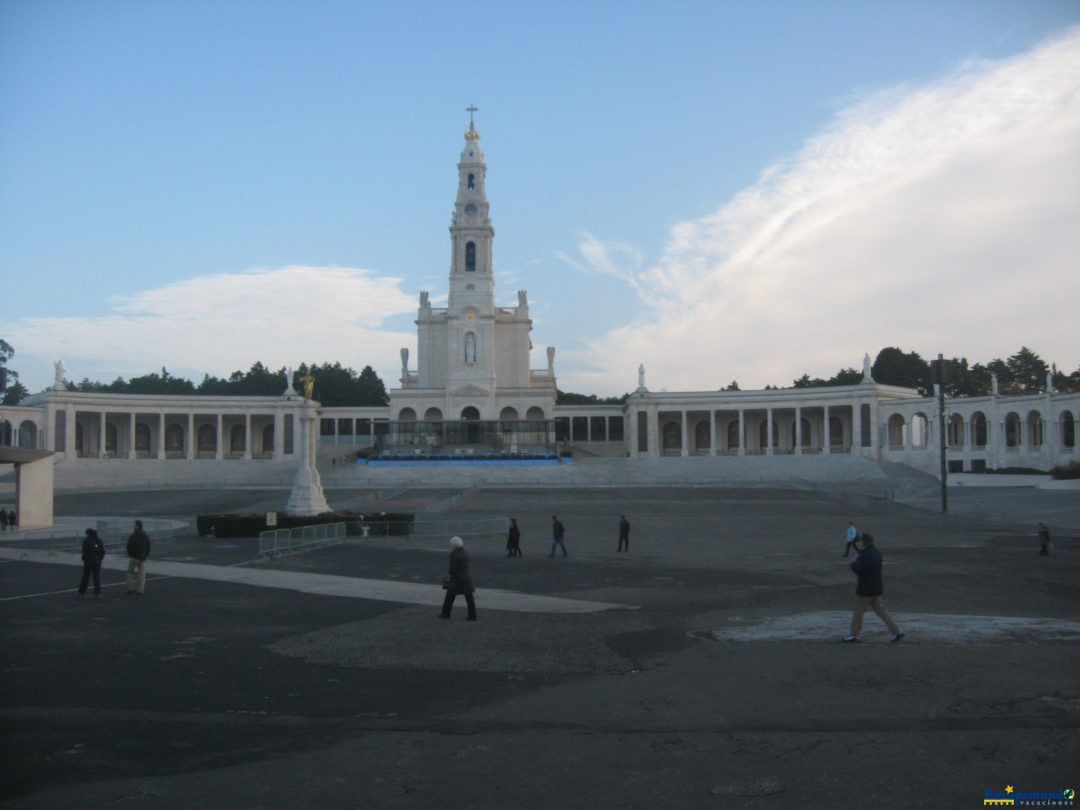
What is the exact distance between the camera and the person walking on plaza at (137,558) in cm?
1950

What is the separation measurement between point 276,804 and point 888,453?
85291 millimetres

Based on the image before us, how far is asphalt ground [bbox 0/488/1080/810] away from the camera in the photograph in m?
7.79

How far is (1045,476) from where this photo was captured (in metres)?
62.5

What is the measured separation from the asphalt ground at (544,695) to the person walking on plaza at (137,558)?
441 mm

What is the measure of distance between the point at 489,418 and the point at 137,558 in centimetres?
8400

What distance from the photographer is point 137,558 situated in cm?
1962

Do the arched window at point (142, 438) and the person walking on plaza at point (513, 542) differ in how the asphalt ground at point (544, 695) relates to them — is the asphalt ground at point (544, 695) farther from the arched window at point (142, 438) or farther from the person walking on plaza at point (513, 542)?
the arched window at point (142, 438)

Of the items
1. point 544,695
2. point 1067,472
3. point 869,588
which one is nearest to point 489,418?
point 1067,472

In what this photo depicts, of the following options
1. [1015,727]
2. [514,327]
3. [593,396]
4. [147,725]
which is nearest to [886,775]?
[1015,727]

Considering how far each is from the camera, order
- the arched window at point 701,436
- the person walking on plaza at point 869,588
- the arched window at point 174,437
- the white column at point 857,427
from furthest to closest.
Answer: the arched window at point 701,436, the arched window at point 174,437, the white column at point 857,427, the person walking on plaza at point 869,588

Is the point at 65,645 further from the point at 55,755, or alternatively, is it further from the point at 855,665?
the point at 855,665

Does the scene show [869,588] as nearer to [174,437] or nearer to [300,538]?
[300,538]

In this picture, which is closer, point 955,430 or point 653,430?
point 955,430

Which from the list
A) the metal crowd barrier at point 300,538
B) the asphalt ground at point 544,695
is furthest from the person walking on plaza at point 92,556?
the metal crowd barrier at point 300,538
